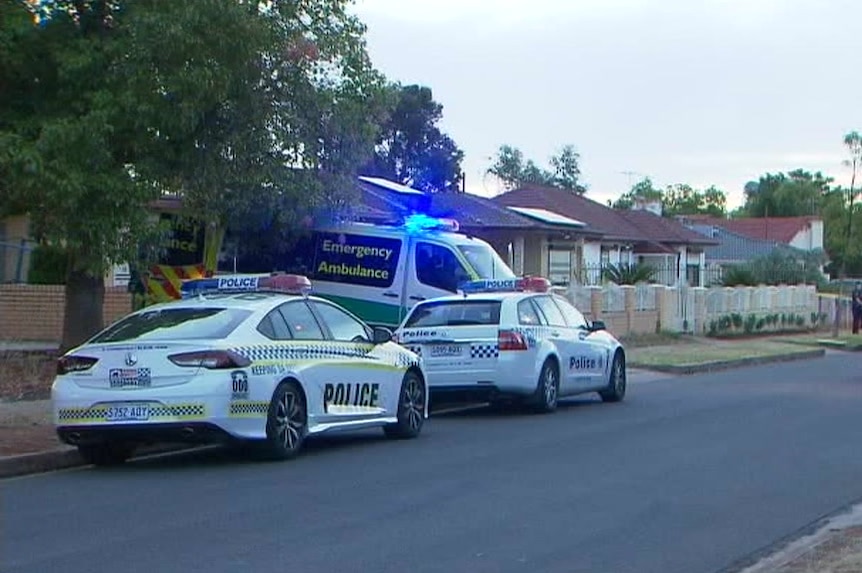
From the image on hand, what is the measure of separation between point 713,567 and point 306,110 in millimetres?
12616


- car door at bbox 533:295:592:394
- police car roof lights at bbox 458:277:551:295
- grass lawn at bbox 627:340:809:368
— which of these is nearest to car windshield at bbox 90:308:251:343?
car door at bbox 533:295:592:394

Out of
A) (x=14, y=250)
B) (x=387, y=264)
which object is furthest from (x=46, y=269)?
(x=387, y=264)

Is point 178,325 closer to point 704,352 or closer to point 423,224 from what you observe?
point 423,224

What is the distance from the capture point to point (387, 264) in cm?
2316

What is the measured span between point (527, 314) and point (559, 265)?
1134 inches

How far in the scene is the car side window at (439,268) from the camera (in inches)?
909

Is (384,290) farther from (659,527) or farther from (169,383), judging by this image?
(659,527)

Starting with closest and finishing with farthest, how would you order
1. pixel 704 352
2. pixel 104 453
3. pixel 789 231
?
pixel 104 453
pixel 704 352
pixel 789 231

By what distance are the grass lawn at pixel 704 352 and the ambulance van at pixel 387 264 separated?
23.7ft

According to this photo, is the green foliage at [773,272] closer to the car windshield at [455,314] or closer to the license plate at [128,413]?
the car windshield at [455,314]

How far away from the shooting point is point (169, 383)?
1257cm

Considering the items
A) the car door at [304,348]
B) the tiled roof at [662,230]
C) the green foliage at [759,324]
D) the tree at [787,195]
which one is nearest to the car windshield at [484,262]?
the car door at [304,348]

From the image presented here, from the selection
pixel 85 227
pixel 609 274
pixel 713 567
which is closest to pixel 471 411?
pixel 85 227

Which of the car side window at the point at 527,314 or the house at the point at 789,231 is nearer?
the car side window at the point at 527,314
